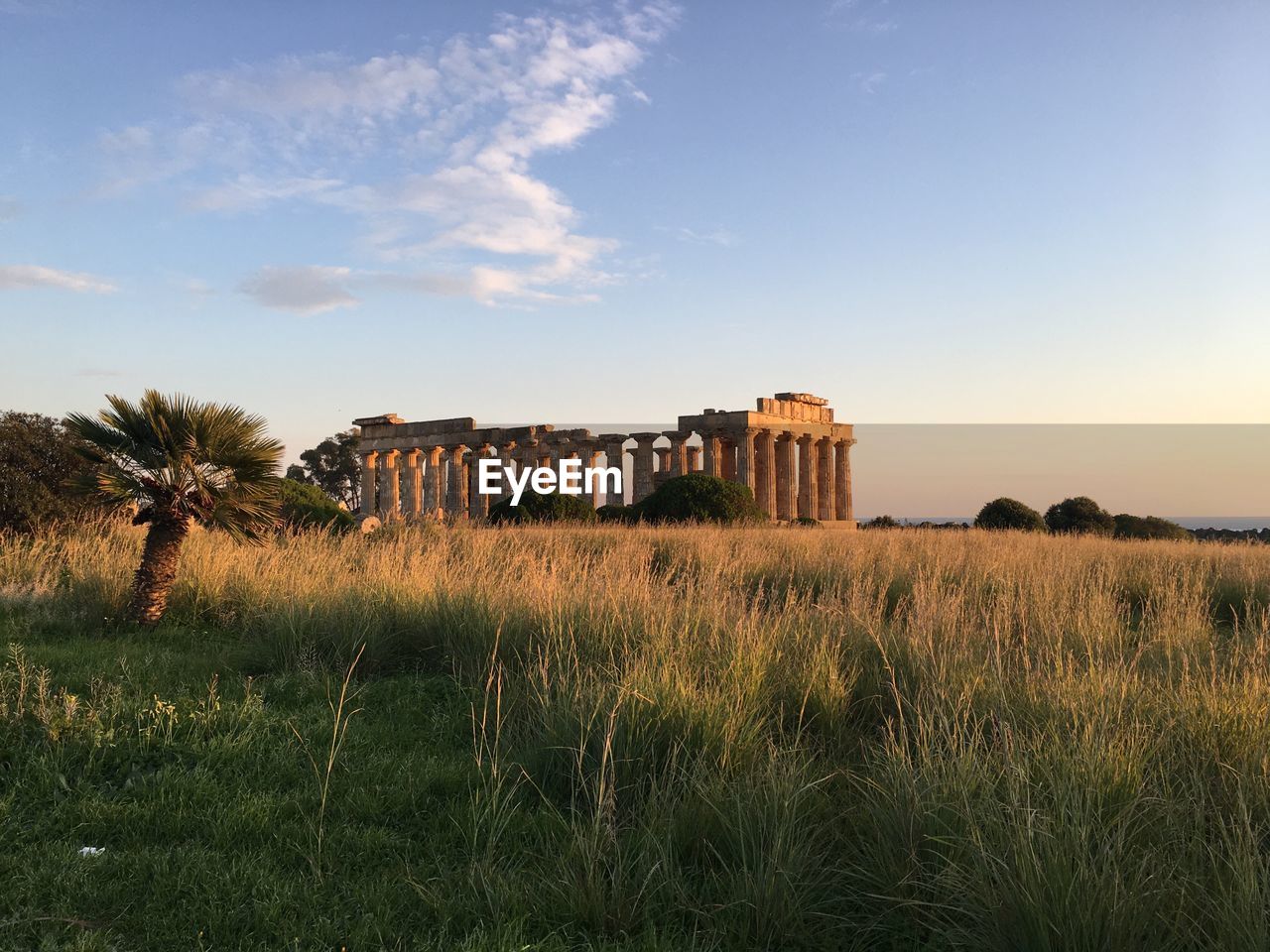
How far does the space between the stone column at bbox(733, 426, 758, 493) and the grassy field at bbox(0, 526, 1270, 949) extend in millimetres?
27851

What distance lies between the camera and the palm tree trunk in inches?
356

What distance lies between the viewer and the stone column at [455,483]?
42.6m

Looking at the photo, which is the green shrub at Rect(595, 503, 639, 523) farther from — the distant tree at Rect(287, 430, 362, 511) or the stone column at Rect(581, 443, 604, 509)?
the distant tree at Rect(287, 430, 362, 511)

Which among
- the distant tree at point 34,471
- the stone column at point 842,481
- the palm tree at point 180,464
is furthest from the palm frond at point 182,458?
the stone column at point 842,481

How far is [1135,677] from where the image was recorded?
Result: 564 centimetres

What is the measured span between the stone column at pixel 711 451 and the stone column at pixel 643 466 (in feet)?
6.94

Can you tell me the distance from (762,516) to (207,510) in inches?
794

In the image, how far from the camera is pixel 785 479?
1602 inches

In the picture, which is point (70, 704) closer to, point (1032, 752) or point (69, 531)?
point (1032, 752)

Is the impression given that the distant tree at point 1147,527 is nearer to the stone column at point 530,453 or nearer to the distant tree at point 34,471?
the stone column at point 530,453

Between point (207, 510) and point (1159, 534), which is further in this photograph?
point (1159, 534)

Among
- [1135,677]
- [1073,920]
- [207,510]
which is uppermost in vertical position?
[207,510]

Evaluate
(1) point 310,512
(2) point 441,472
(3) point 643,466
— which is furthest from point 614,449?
(1) point 310,512

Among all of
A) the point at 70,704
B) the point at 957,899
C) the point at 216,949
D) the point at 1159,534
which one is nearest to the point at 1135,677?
the point at 957,899
